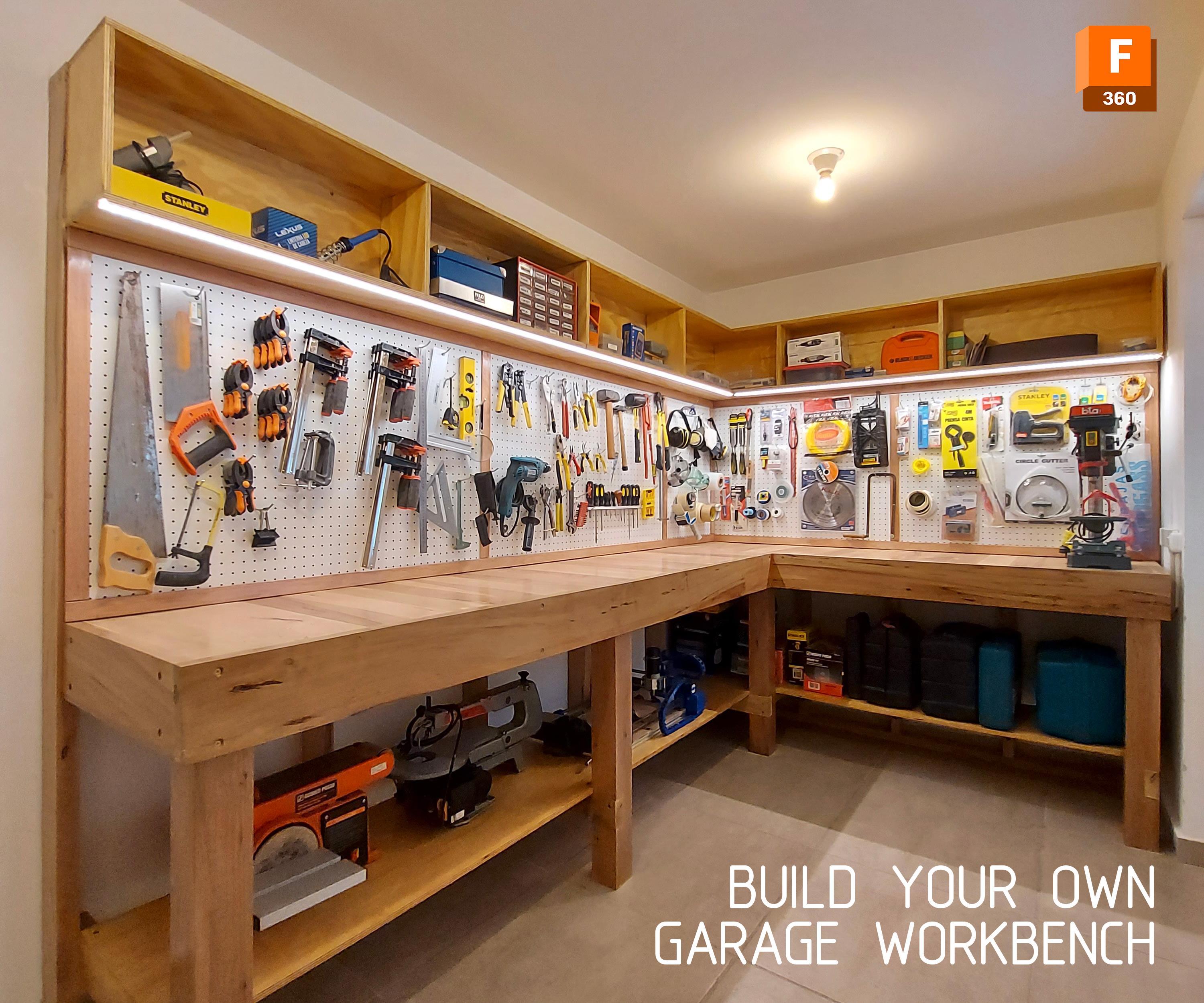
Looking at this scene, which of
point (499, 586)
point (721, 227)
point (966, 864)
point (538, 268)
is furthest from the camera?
point (721, 227)

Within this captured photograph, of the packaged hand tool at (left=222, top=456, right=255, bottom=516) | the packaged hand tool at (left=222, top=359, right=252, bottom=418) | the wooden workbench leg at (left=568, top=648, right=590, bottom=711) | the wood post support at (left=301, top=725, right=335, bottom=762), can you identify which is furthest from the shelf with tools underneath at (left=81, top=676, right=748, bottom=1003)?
the packaged hand tool at (left=222, top=359, right=252, bottom=418)

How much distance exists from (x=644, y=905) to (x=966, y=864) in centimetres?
109

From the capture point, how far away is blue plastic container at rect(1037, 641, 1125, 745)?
234 cm

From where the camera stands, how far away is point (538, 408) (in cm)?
247

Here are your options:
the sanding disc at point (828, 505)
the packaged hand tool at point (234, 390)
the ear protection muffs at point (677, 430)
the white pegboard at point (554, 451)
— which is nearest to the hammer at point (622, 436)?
the white pegboard at point (554, 451)

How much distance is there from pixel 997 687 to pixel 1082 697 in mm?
275

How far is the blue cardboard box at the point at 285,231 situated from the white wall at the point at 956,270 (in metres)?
2.68

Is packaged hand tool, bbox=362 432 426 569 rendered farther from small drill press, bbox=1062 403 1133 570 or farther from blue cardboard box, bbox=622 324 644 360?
small drill press, bbox=1062 403 1133 570

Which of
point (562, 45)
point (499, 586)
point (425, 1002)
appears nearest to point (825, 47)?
point (562, 45)

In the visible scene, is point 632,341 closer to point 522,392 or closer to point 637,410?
point 637,410

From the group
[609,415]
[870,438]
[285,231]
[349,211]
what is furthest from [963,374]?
[285,231]

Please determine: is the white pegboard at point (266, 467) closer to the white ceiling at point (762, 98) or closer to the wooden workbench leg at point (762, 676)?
the white ceiling at point (762, 98)

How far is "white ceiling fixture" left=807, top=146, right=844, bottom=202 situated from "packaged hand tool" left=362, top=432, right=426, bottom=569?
1.82m

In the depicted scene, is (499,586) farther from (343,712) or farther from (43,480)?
(43,480)
